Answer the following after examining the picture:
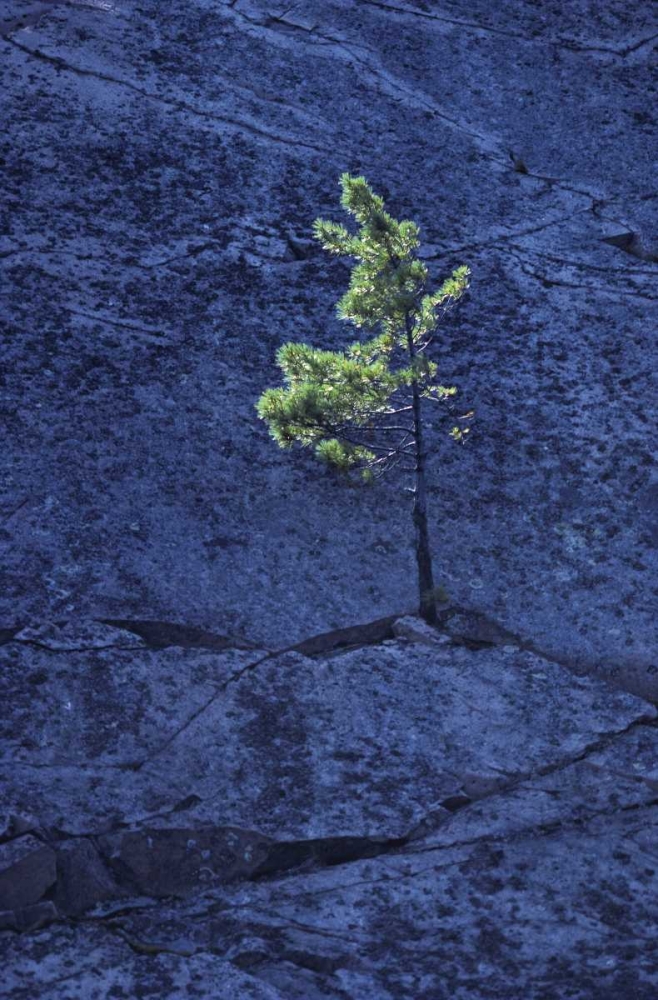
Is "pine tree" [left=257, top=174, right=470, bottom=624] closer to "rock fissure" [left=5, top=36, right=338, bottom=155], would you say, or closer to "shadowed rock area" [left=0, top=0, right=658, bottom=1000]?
"shadowed rock area" [left=0, top=0, right=658, bottom=1000]

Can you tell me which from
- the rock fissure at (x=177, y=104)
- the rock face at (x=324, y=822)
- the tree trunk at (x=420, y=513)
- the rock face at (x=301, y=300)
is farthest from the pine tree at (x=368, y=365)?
the rock fissure at (x=177, y=104)

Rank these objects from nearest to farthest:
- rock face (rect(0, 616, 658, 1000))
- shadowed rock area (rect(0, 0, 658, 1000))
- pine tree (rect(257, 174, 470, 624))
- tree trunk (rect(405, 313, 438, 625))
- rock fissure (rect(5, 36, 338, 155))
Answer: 1. rock face (rect(0, 616, 658, 1000))
2. shadowed rock area (rect(0, 0, 658, 1000))
3. pine tree (rect(257, 174, 470, 624))
4. tree trunk (rect(405, 313, 438, 625))
5. rock fissure (rect(5, 36, 338, 155))

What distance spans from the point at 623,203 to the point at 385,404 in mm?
2547

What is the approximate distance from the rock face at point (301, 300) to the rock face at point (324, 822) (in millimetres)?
279

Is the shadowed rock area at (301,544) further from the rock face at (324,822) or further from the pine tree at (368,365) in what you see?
the pine tree at (368,365)

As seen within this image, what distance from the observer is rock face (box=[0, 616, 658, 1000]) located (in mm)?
4664

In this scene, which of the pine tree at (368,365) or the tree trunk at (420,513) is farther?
the tree trunk at (420,513)

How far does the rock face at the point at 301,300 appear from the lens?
18.9ft

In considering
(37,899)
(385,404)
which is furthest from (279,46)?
(37,899)

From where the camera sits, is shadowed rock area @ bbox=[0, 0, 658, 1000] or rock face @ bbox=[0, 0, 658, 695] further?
rock face @ bbox=[0, 0, 658, 695]

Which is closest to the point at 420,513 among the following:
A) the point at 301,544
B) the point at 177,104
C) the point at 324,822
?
the point at 301,544

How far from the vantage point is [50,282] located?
21.7ft

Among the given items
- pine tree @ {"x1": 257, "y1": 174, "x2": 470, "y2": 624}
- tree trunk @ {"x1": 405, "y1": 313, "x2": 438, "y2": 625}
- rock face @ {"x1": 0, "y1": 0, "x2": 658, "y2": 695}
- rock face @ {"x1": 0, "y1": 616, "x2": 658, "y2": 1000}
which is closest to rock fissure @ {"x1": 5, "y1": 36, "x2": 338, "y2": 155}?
rock face @ {"x1": 0, "y1": 0, "x2": 658, "y2": 695}

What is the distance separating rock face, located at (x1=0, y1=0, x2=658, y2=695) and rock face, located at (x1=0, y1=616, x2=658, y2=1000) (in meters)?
0.28
